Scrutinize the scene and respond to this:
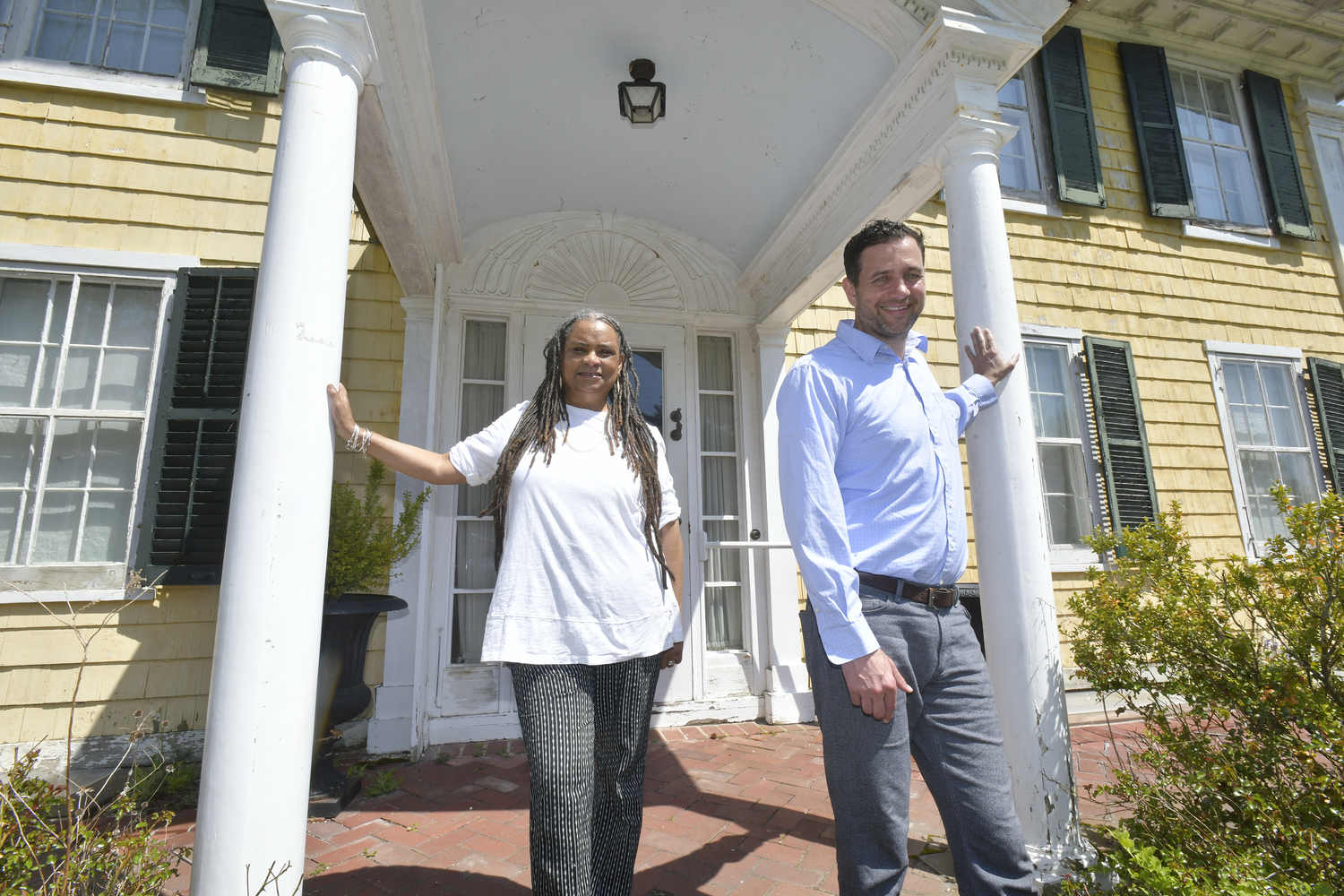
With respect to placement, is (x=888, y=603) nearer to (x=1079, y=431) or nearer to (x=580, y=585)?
(x=580, y=585)

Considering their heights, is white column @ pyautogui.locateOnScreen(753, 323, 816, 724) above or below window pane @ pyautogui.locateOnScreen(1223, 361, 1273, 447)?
below

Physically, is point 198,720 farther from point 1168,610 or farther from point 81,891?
point 1168,610

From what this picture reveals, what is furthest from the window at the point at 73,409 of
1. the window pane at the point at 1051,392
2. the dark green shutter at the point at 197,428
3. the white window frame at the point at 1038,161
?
the white window frame at the point at 1038,161

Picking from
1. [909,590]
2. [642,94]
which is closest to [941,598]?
[909,590]

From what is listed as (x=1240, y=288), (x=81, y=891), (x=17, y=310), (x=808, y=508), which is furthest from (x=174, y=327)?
(x=1240, y=288)

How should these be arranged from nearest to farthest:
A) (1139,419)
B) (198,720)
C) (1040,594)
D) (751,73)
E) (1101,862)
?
(1101,862)
(1040,594)
(751,73)
(198,720)
(1139,419)

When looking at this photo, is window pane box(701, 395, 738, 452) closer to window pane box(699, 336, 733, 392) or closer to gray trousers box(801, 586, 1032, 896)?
window pane box(699, 336, 733, 392)

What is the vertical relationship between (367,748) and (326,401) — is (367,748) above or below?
below

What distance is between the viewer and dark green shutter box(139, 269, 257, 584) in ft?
11.4

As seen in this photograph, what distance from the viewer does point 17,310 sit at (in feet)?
12.0

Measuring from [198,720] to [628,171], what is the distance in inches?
146

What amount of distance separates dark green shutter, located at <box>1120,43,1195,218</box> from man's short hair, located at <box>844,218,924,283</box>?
17.5 ft

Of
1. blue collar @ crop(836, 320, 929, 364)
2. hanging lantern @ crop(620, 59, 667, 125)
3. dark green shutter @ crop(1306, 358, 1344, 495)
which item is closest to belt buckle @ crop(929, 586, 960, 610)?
blue collar @ crop(836, 320, 929, 364)

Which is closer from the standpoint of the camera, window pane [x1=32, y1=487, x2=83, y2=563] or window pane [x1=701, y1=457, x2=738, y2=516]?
window pane [x1=32, y1=487, x2=83, y2=563]
